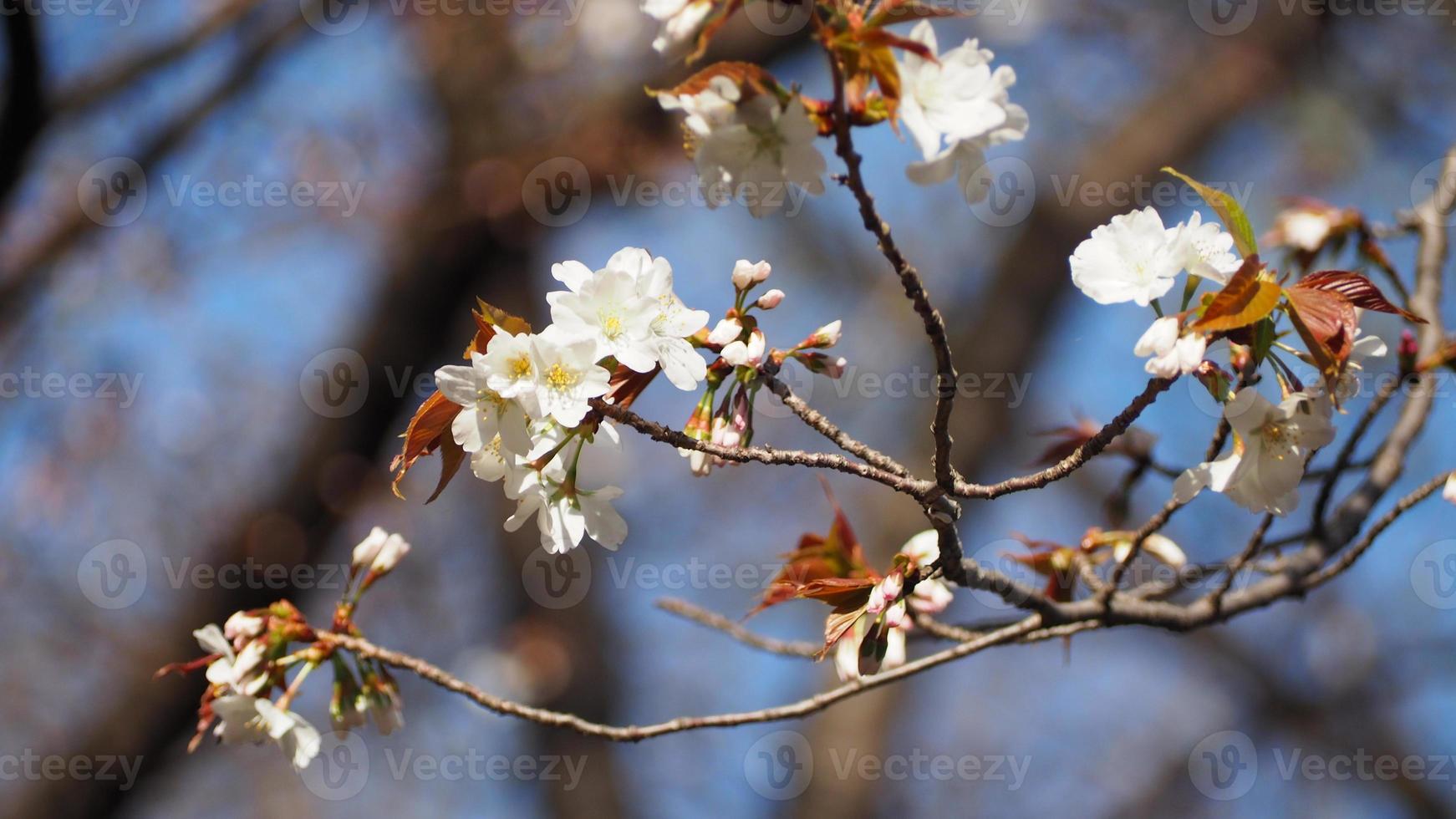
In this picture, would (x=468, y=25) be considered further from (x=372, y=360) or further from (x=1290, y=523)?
(x=1290, y=523)

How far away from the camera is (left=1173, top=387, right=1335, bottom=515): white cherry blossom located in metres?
0.79

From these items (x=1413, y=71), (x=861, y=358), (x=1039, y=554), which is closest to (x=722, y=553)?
(x=861, y=358)

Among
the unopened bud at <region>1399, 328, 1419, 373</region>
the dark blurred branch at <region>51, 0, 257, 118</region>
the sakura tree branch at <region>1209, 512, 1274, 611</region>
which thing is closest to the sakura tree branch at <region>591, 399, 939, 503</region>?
the sakura tree branch at <region>1209, 512, 1274, 611</region>

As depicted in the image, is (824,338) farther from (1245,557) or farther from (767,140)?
(1245,557)

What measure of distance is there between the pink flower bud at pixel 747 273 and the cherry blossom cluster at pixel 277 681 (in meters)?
0.53

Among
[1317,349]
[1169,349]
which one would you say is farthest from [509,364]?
[1317,349]

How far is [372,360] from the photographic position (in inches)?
110

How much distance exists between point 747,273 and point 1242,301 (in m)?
0.38

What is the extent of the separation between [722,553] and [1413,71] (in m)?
3.74

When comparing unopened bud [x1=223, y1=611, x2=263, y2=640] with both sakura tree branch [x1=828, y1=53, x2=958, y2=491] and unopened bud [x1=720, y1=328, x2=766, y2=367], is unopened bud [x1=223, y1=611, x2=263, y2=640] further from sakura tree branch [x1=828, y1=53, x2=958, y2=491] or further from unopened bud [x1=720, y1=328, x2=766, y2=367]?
sakura tree branch [x1=828, y1=53, x2=958, y2=491]

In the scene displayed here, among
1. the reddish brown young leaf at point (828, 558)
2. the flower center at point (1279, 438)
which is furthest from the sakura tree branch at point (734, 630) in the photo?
the flower center at point (1279, 438)

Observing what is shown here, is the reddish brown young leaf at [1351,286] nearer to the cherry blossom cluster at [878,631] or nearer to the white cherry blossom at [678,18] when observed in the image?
the cherry blossom cluster at [878,631]

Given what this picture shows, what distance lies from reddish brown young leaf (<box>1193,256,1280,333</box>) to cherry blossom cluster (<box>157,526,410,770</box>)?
33.5 inches

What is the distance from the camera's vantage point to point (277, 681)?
3.57ft
